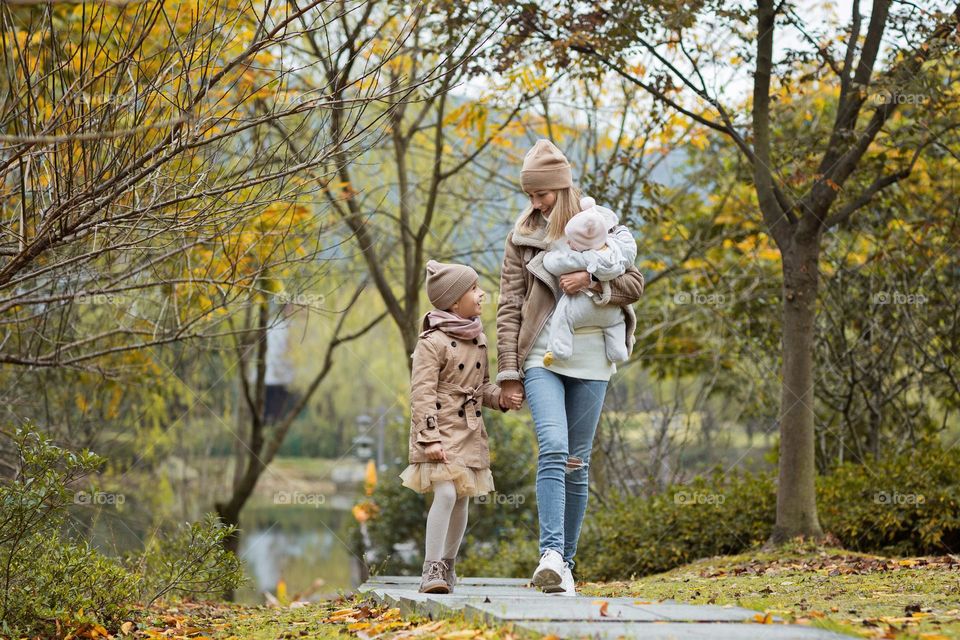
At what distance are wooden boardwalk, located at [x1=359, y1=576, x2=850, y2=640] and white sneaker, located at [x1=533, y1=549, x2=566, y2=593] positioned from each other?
63mm

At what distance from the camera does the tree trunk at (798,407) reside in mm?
7414

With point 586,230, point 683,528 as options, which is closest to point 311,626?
point 586,230

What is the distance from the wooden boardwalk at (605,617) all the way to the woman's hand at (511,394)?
814 millimetres

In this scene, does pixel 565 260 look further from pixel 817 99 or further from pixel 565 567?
pixel 817 99

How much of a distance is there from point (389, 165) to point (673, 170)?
365 centimetres

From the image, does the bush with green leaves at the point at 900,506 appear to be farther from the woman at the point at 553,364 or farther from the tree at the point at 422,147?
the tree at the point at 422,147

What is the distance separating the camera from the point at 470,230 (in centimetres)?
1282

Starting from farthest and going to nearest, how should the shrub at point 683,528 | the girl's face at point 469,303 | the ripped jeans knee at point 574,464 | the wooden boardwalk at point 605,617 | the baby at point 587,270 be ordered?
the shrub at point 683,528, the girl's face at point 469,303, the ripped jeans knee at point 574,464, the baby at point 587,270, the wooden boardwalk at point 605,617

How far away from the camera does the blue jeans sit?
436cm

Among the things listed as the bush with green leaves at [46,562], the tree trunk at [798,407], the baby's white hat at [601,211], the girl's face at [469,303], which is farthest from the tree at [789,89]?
the bush with green leaves at [46,562]

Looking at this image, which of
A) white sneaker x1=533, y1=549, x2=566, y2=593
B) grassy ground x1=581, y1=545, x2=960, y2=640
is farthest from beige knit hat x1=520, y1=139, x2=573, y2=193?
grassy ground x1=581, y1=545, x2=960, y2=640

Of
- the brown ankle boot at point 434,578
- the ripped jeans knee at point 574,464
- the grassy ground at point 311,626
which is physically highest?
the ripped jeans knee at point 574,464

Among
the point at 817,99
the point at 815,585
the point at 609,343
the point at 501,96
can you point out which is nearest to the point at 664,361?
the point at 817,99

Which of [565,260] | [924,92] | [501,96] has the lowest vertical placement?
[565,260]
